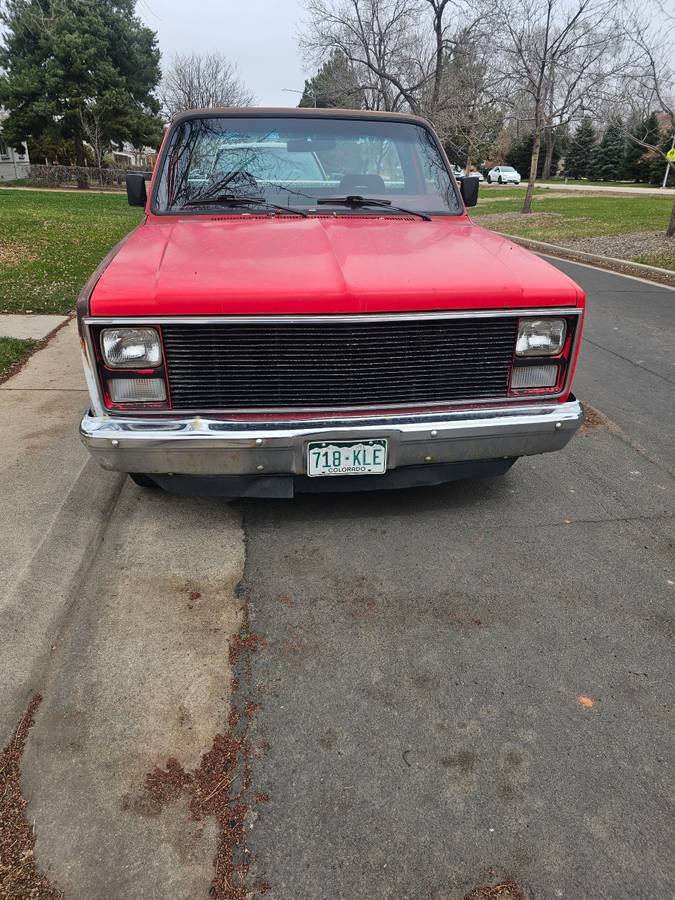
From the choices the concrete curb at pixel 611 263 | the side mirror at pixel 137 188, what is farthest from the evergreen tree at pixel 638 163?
the side mirror at pixel 137 188

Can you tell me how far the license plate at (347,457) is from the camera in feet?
9.00

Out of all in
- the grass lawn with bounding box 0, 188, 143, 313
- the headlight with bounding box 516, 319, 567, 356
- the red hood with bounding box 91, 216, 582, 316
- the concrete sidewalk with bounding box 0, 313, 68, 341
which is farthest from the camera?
the grass lawn with bounding box 0, 188, 143, 313

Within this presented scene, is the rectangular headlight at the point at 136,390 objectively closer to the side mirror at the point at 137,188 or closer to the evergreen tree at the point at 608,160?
the side mirror at the point at 137,188

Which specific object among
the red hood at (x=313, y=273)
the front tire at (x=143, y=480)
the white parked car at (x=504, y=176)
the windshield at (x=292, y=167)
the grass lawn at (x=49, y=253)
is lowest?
the white parked car at (x=504, y=176)

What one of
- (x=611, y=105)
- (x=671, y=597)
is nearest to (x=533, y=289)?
(x=671, y=597)

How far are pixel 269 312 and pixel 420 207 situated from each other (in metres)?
1.83

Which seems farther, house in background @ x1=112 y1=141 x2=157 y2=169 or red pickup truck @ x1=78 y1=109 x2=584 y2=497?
house in background @ x1=112 y1=141 x2=157 y2=169

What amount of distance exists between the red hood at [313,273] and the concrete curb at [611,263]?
692 centimetres

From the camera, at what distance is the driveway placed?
167 centimetres

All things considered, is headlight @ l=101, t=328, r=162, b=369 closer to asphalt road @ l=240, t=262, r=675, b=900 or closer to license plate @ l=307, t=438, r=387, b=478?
license plate @ l=307, t=438, r=387, b=478

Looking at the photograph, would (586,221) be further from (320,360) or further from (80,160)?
(80,160)

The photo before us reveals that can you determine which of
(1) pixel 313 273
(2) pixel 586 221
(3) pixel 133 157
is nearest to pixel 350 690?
(1) pixel 313 273

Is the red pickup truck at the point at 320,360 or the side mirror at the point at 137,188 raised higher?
the side mirror at the point at 137,188

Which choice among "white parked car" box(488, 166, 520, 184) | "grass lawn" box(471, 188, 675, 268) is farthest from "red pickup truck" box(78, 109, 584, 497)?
"white parked car" box(488, 166, 520, 184)
